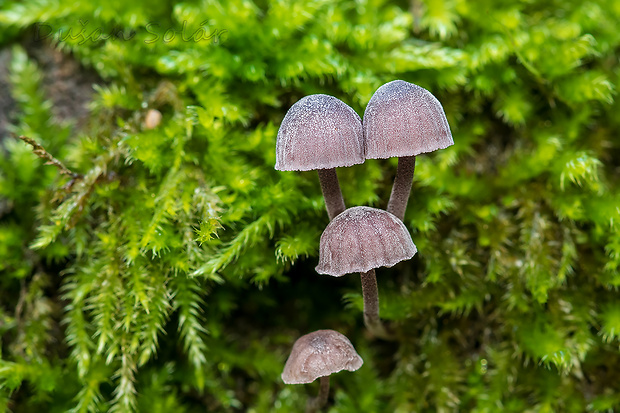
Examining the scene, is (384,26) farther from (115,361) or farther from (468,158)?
(115,361)

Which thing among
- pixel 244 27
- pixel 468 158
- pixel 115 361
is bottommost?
pixel 115 361

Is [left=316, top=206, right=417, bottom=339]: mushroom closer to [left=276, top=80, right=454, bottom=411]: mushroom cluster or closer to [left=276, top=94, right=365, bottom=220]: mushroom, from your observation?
[left=276, top=80, right=454, bottom=411]: mushroom cluster

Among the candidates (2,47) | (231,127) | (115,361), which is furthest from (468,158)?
(2,47)

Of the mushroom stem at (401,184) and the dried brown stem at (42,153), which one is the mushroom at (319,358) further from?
the dried brown stem at (42,153)

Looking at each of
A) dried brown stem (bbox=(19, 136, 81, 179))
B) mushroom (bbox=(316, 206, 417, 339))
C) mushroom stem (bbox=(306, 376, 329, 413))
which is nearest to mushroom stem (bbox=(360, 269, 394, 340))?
mushroom (bbox=(316, 206, 417, 339))

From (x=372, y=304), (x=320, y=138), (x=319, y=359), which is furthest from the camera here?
(x=372, y=304)

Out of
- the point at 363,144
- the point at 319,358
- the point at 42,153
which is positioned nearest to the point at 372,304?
the point at 319,358

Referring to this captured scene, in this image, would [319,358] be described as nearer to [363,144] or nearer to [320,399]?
[320,399]
